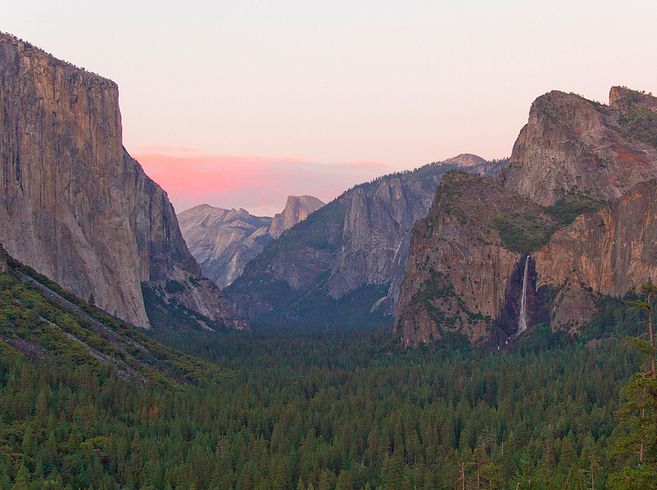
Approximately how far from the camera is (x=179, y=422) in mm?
178625

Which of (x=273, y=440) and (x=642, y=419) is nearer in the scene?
(x=642, y=419)

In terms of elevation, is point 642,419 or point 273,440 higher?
point 642,419

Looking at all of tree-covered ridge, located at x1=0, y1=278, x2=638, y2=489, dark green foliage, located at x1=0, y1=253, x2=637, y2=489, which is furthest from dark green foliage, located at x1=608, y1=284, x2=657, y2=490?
tree-covered ridge, located at x1=0, y1=278, x2=638, y2=489

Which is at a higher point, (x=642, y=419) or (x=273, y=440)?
(x=642, y=419)

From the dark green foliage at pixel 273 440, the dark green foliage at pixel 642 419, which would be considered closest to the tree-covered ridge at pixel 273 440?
the dark green foliage at pixel 273 440

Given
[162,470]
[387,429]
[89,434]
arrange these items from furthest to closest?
[387,429] < [89,434] < [162,470]

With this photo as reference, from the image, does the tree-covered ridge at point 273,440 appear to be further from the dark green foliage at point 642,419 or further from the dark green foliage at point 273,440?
the dark green foliage at point 642,419

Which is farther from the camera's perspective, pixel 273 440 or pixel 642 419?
pixel 273 440

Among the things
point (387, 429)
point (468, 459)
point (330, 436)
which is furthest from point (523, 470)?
point (330, 436)

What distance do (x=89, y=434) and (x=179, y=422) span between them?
60.6 feet

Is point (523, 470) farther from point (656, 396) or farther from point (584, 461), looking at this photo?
point (656, 396)

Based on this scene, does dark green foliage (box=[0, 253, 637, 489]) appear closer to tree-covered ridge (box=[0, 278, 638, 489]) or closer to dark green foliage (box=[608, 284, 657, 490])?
tree-covered ridge (box=[0, 278, 638, 489])

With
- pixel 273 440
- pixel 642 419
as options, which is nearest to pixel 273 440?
pixel 273 440

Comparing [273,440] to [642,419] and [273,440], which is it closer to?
[273,440]
